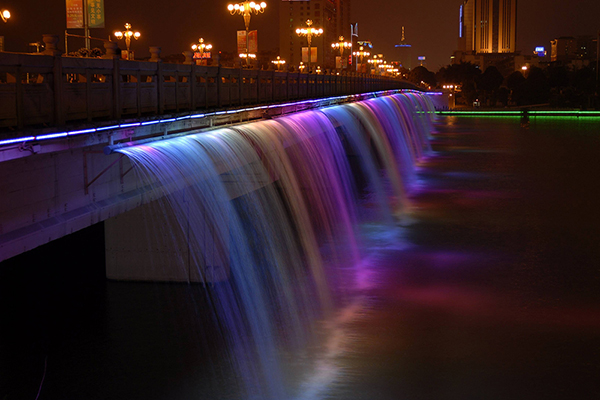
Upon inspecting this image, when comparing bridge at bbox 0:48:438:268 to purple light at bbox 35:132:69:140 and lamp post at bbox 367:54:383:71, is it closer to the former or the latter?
purple light at bbox 35:132:69:140

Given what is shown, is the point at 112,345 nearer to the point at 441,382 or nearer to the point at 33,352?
the point at 33,352

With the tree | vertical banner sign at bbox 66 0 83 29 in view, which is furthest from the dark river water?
the tree

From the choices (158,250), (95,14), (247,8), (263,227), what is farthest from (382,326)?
(247,8)

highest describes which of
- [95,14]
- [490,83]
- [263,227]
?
[490,83]

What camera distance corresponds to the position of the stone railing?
989 cm

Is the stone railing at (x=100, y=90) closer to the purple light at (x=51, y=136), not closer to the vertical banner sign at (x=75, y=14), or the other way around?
the purple light at (x=51, y=136)

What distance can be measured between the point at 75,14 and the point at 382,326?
14.3 metres

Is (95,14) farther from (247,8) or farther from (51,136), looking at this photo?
(51,136)

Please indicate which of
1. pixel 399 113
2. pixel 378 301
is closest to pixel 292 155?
pixel 378 301

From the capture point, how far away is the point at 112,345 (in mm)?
15125

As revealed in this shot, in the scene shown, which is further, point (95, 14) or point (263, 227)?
point (263, 227)

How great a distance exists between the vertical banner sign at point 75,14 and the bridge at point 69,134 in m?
7.75

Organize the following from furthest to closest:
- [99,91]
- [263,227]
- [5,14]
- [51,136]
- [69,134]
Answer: [5,14] < [263,227] < [99,91] < [69,134] < [51,136]

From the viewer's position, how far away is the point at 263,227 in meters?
23.9
